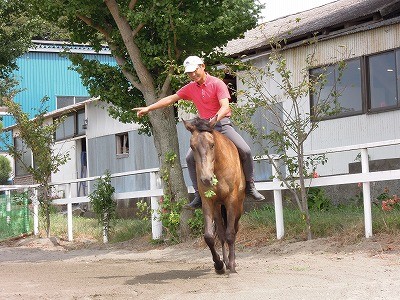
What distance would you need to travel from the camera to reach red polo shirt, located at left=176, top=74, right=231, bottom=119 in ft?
35.7

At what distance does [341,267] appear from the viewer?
1057 centimetres

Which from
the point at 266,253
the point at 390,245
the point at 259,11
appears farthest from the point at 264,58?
the point at 390,245

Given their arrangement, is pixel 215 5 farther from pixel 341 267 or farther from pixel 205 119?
pixel 341 267

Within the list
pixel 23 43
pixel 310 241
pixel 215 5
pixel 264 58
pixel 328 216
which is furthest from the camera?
pixel 23 43

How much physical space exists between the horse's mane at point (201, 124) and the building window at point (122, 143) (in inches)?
707

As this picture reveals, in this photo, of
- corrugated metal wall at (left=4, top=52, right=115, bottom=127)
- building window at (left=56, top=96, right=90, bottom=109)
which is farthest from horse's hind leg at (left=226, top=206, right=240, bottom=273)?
→ building window at (left=56, top=96, right=90, bottom=109)

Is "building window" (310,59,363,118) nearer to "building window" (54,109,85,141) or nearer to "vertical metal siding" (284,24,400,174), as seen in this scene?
"vertical metal siding" (284,24,400,174)

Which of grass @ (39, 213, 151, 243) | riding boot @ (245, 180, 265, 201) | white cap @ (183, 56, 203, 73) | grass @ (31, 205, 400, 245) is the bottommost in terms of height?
grass @ (39, 213, 151, 243)

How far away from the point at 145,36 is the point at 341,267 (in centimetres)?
785

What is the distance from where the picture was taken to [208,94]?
35.9ft

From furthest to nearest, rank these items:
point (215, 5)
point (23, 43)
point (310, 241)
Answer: point (23, 43)
point (215, 5)
point (310, 241)

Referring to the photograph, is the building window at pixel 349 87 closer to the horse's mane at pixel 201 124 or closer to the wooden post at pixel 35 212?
the wooden post at pixel 35 212

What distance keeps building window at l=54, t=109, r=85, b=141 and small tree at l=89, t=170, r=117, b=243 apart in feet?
43.0

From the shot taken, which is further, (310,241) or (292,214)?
(292,214)
